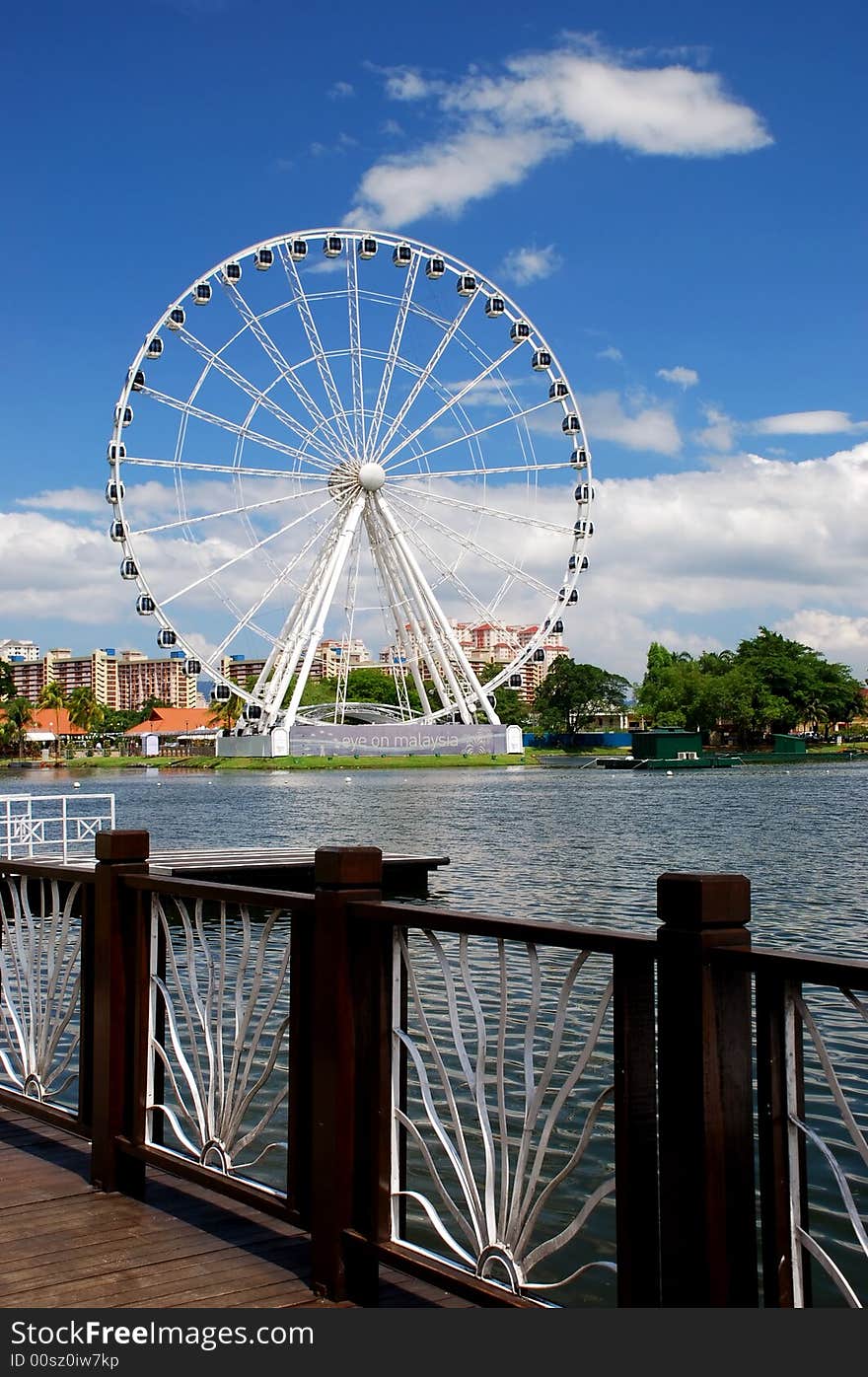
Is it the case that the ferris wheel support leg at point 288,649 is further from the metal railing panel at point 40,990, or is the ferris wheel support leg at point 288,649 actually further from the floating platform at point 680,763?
the metal railing panel at point 40,990

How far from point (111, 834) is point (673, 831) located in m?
35.8

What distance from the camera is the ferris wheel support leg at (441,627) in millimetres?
66125

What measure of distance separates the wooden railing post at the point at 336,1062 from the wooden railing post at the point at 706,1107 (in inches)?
45.4

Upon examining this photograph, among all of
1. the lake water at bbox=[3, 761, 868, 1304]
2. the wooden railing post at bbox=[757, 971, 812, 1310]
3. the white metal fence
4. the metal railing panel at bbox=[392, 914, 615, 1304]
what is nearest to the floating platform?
the lake water at bbox=[3, 761, 868, 1304]

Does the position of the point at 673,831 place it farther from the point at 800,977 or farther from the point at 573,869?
the point at 800,977

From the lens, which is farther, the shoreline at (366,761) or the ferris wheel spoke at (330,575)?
the shoreline at (366,761)

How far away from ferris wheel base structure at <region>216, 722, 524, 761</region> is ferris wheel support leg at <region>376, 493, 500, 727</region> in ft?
46.5

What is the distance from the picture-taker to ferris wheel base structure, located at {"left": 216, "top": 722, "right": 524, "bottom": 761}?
9619 centimetres

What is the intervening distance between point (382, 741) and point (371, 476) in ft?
124

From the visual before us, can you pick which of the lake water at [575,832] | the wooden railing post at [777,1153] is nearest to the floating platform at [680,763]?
the lake water at [575,832]

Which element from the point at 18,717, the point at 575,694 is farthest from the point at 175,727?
the point at 575,694

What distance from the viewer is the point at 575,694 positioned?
14050cm

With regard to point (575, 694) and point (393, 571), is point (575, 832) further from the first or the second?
point (575, 694)

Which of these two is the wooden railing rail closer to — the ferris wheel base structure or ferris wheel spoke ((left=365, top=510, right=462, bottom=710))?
ferris wheel spoke ((left=365, top=510, right=462, bottom=710))
